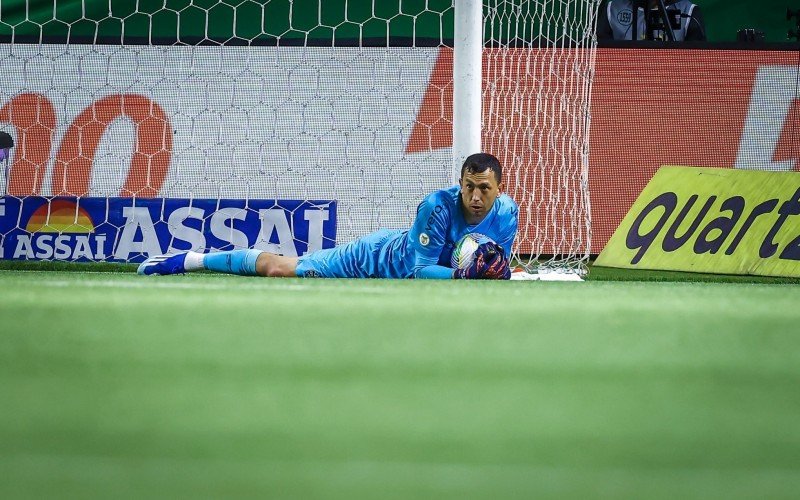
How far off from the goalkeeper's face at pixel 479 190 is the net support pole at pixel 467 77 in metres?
0.29

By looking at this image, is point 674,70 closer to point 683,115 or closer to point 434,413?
point 683,115

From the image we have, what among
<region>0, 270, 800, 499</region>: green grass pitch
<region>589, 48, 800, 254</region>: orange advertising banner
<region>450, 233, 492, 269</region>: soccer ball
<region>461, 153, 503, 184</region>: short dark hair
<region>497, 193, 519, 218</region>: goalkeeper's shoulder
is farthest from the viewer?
<region>589, 48, 800, 254</region>: orange advertising banner

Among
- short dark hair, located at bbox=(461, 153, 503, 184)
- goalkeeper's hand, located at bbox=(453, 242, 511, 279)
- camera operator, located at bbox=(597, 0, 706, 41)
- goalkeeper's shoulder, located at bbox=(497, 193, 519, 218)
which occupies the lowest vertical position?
goalkeeper's hand, located at bbox=(453, 242, 511, 279)

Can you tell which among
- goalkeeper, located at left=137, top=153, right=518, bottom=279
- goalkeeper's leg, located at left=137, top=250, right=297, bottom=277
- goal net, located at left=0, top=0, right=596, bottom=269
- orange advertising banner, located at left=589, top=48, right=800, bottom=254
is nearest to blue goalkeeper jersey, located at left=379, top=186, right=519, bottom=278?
goalkeeper, located at left=137, top=153, right=518, bottom=279

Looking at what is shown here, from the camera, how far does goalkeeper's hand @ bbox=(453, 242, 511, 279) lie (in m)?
2.75

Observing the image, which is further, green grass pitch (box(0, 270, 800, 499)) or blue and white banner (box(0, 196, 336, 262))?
blue and white banner (box(0, 196, 336, 262))

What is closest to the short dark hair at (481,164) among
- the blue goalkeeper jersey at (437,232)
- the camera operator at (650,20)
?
the blue goalkeeper jersey at (437,232)

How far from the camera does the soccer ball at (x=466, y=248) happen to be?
304 cm

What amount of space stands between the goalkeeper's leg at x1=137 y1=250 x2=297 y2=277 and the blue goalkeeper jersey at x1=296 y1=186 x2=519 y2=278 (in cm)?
11

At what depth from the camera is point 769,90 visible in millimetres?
5848

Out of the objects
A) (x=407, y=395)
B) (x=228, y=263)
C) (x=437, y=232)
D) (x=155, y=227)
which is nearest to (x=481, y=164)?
(x=437, y=232)

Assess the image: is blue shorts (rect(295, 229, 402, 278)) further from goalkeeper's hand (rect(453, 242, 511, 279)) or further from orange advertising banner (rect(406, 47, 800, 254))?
orange advertising banner (rect(406, 47, 800, 254))

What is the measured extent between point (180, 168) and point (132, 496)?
4953 mm

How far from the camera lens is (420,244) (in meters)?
3.37
